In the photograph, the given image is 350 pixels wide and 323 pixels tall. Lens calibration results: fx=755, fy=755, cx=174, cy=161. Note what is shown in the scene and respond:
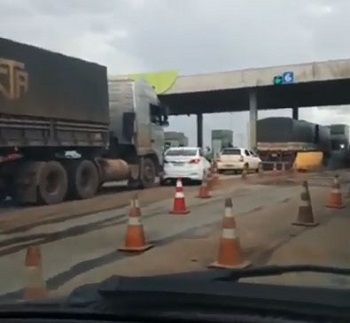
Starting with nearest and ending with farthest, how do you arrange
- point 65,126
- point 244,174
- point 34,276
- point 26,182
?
point 34,276 < point 26,182 < point 65,126 < point 244,174

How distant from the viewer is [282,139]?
44125mm

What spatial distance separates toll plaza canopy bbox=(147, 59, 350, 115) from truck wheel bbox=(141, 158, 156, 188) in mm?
23371

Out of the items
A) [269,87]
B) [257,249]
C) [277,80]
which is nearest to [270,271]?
[257,249]

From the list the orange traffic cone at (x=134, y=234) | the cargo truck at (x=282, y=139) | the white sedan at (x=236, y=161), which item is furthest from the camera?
the cargo truck at (x=282, y=139)

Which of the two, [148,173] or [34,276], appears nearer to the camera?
[34,276]

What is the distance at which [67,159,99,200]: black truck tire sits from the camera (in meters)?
20.4

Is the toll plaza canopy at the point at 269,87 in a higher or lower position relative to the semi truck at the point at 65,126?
higher

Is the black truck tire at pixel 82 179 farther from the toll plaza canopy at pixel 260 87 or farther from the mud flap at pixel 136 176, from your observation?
the toll plaza canopy at pixel 260 87

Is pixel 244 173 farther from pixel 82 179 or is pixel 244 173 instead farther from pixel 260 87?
pixel 260 87

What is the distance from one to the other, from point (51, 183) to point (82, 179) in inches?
68.2

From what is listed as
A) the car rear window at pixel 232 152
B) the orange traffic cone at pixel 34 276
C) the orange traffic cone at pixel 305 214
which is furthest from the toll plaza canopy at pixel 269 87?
the orange traffic cone at pixel 34 276

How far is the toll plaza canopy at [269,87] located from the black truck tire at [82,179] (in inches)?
1093

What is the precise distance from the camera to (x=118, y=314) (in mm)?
2453

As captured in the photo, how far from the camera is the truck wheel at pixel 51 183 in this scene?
1852 cm
